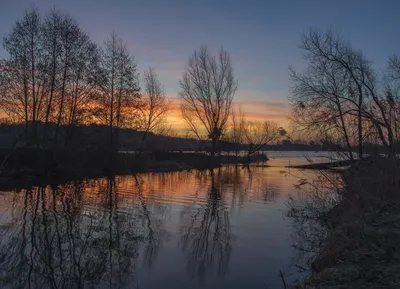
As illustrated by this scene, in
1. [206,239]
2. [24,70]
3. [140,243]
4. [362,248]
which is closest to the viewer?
[362,248]

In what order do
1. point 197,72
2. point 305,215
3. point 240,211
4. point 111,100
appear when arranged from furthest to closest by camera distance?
point 197,72, point 111,100, point 240,211, point 305,215

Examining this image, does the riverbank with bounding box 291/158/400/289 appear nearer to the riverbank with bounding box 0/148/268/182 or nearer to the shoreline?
the shoreline

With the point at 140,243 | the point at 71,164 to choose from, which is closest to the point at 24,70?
the point at 71,164

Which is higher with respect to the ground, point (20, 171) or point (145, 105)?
point (145, 105)

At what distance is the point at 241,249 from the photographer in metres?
10.7

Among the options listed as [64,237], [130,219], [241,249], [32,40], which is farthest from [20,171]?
[241,249]

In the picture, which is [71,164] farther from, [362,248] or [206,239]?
[362,248]

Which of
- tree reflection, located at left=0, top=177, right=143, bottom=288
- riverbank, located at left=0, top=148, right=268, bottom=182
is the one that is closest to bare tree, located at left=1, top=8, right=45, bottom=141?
riverbank, located at left=0, top=148, right=268, bottom=182

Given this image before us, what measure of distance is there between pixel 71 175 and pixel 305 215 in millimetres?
23535

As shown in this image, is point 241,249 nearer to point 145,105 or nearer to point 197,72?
point 145,105

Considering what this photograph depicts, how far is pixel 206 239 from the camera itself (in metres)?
11.8

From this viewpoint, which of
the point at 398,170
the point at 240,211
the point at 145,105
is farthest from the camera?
the point at 145,105

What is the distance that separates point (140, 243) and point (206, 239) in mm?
2109

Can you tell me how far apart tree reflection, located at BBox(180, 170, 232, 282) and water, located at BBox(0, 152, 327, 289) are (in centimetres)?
3
